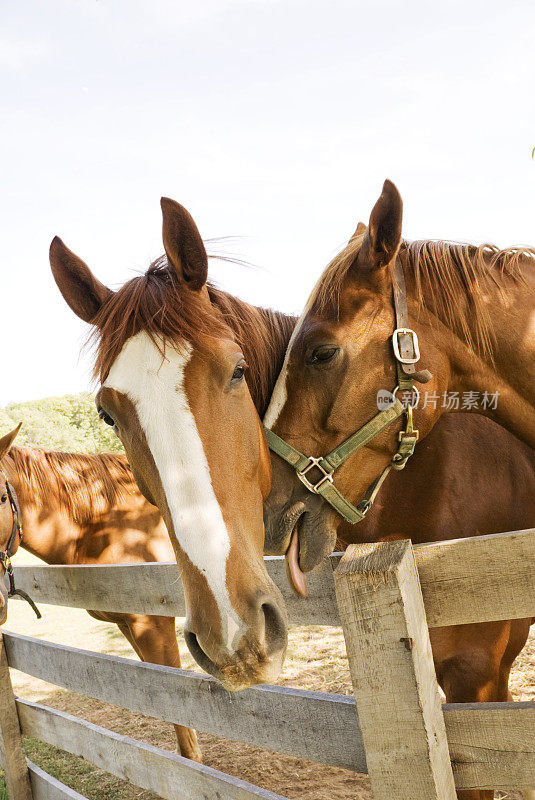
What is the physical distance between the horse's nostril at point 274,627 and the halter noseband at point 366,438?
55 centimetres

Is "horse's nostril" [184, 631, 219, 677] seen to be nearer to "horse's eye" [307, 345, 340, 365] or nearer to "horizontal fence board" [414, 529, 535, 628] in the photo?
"horizontal fence board" [414, 529, 535, 628]

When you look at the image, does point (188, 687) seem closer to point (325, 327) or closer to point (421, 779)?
point (421, 779)

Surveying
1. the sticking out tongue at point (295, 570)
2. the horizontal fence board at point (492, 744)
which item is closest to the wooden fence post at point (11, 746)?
the sticking out tongue at point (295, 570)

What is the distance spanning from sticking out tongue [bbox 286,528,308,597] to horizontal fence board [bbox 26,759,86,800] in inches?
79.6

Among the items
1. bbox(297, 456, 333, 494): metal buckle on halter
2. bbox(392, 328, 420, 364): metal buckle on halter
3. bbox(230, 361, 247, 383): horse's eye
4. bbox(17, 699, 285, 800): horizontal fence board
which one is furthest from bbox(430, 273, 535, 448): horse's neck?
bbox(17, 699, 285, 800): horizontal fence board

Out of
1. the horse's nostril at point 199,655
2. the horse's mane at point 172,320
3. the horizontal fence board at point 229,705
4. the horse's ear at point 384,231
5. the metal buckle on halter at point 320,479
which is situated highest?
the horse's ear at point 384,231

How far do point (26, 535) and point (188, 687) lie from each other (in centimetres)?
238

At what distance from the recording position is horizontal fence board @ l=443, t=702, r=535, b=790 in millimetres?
1310

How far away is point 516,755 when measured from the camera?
1324 mm

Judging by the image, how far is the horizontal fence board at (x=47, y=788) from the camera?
299 cm

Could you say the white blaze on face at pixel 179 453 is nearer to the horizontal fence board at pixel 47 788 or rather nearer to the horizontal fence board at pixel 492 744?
the horizontal fence board at pixel 492 744

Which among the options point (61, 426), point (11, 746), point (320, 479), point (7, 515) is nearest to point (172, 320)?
point (320, 479)

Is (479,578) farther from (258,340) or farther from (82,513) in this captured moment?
(82,513)

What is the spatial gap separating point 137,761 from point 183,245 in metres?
2.17
